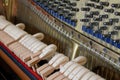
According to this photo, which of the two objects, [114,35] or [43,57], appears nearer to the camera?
[114,35]

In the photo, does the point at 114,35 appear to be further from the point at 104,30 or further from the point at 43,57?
the point at 43,57

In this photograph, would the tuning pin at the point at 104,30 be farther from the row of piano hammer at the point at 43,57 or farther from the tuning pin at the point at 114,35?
the row of piano hammer at the point at 43,57

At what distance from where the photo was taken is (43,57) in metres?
2.25

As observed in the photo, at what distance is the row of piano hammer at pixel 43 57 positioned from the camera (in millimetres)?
2000

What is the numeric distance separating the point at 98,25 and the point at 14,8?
1.96 m

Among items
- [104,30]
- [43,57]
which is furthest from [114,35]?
[43,57]

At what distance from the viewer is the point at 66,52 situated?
2.67m

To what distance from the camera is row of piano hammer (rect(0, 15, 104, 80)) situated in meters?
2.00

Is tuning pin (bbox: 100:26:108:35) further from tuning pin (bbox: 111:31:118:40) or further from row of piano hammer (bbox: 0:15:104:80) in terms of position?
row of piano hammer (bbox: 0:15:104:80)

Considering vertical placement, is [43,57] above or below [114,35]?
below

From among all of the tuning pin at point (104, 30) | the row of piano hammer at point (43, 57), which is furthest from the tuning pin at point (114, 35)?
the row of piano hammer at point (43, 57)

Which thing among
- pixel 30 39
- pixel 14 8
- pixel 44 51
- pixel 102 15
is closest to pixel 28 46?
pixel 30 39

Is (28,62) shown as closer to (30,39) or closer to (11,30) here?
(30,39)

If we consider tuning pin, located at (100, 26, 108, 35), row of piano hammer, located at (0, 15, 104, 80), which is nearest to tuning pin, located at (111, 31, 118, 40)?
tuning pin, located at (100, 26, 108, 35)
